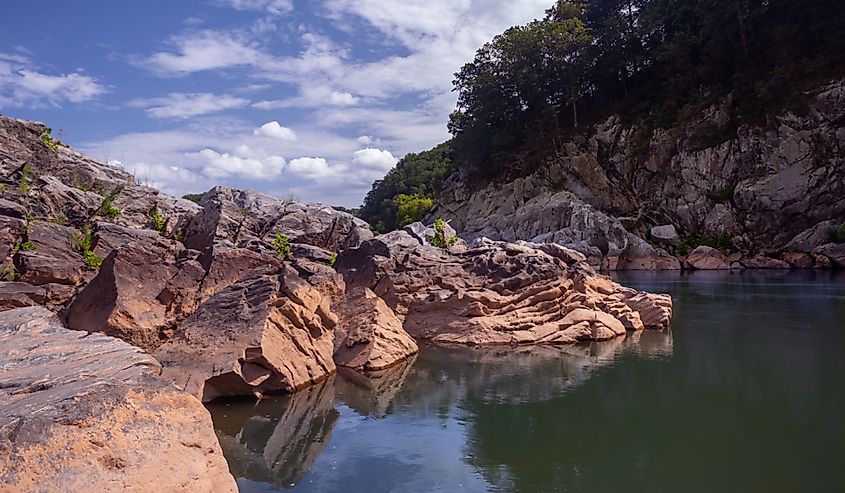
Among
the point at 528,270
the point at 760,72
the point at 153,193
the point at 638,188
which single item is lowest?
the point at 528,270

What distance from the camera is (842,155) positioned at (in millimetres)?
31578

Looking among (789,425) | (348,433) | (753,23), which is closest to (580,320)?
(789,425)

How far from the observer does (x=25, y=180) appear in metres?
15.4

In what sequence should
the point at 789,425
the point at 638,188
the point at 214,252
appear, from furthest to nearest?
the point at 638,188 < the point at 214,252 < the point at 789,425

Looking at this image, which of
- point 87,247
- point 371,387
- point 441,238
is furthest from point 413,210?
point 371,387

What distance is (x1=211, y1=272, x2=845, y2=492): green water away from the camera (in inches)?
305

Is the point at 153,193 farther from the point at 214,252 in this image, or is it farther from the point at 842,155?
the point at 842,155

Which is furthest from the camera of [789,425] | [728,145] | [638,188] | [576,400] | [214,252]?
[638,188]

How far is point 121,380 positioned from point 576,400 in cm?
811

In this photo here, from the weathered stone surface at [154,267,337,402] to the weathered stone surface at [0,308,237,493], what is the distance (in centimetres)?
440

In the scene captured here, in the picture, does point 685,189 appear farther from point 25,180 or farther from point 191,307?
point 25,180

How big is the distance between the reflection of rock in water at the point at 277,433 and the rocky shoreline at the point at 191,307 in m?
0.43

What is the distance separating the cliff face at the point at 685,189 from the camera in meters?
32.4

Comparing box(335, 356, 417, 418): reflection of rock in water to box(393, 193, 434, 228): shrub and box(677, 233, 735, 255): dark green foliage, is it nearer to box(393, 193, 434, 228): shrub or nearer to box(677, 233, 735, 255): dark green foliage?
box(677, 233, 735, 255): dark green foliage
